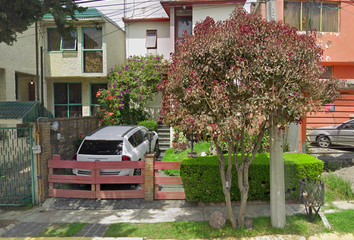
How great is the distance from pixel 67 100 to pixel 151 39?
6007 mm

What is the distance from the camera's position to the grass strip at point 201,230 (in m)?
5.22

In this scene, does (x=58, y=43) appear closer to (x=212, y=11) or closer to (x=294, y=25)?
(x=212, y=11)

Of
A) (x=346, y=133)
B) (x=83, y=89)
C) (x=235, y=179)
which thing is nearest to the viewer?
(x=235, y=179)

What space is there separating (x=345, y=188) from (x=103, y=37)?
1182cm

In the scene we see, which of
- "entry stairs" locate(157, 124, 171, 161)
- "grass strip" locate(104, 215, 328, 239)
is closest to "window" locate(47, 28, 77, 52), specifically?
"entry stairs" locate(157, 124, 171, 161)

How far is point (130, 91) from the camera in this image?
44.7 ft

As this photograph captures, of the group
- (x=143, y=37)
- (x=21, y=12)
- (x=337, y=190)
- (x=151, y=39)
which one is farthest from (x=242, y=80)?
(x=143, y=37)

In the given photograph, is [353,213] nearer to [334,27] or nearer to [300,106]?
[300,106]

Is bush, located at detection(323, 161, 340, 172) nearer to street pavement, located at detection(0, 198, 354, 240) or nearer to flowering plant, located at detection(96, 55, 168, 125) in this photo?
street pavement, located at detection(0, 198, 354, 240)

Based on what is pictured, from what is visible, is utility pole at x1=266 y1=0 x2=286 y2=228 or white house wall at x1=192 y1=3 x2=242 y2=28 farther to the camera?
white house wall at x1=192 y1=3 x2=242 y2=28

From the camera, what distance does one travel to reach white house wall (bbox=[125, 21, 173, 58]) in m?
15.8

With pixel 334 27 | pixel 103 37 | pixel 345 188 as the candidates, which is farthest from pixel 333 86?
pixel 103 37

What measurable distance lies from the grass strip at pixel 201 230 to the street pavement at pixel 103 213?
274 millimetres

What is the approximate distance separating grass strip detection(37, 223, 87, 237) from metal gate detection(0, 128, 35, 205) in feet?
5.76
